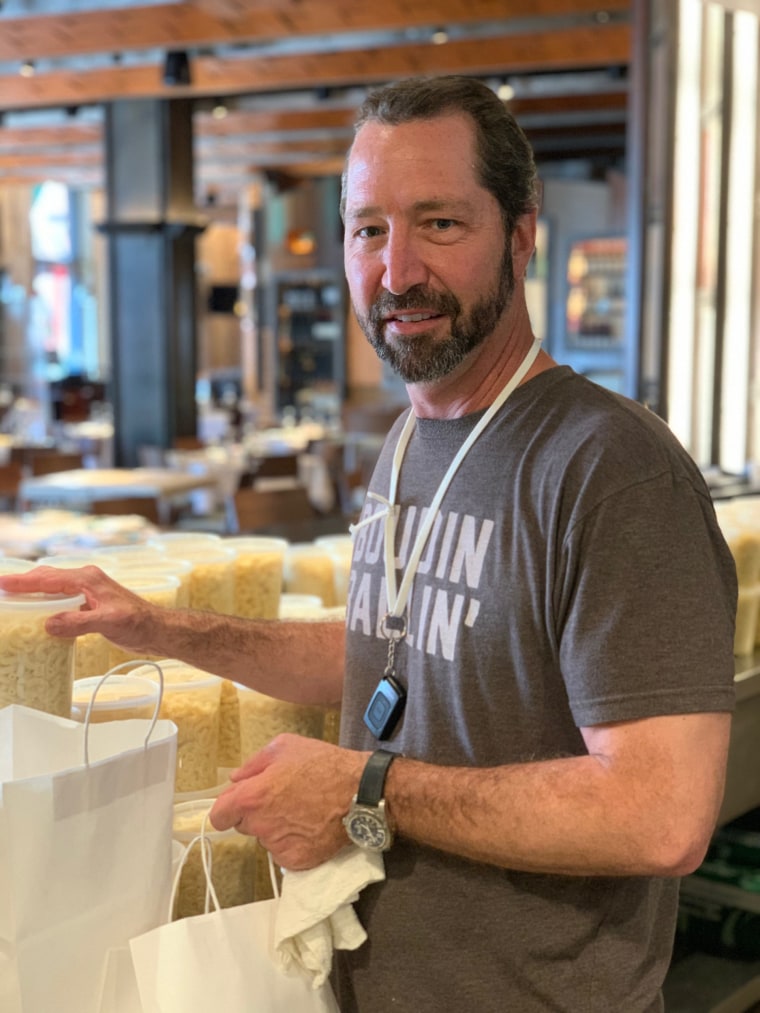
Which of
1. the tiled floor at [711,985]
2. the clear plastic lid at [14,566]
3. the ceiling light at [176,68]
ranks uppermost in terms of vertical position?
the ceiling light at [176,68]

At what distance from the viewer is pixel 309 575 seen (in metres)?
2.56

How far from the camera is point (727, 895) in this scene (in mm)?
2928

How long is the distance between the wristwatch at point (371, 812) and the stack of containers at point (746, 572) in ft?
4.99

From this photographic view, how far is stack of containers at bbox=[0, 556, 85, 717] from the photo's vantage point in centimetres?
152

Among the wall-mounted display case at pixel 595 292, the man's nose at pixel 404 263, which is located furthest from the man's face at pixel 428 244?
the wall-mounted display case at pixel 595 292

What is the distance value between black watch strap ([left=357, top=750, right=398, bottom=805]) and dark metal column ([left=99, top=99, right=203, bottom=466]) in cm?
926

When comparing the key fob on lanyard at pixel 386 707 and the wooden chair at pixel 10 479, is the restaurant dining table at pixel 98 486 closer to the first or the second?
the wooden chair at pixel 10 479

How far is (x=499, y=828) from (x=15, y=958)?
21.1 inches

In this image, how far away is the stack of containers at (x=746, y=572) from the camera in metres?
A: 2.66

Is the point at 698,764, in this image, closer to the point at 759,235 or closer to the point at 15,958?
the point at 15,958

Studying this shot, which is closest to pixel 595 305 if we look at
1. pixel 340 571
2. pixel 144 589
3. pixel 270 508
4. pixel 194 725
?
pixel 270 508

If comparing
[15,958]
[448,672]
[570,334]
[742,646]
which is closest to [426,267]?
[448,672]

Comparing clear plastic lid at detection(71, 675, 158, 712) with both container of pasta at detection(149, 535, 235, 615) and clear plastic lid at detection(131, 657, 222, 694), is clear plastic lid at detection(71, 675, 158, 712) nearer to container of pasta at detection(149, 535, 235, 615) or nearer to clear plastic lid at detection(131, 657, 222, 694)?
clear plastic lid at detection(131, 657, 222, 694)

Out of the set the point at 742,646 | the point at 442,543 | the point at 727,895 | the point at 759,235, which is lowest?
the point at 727,895
